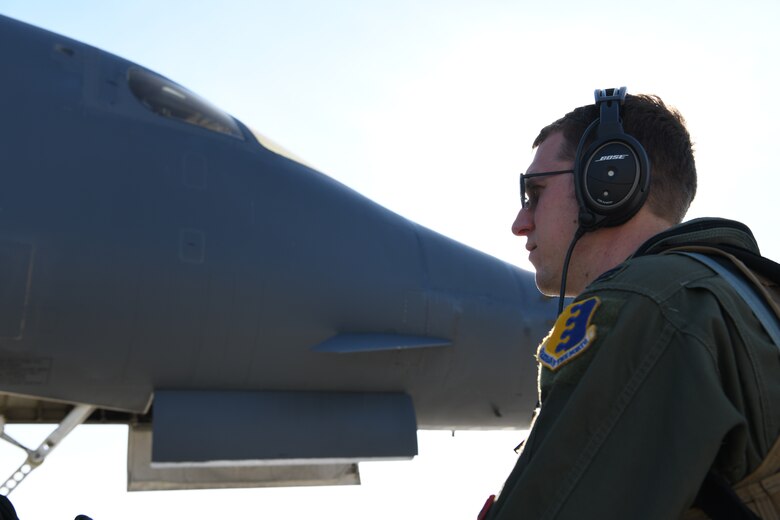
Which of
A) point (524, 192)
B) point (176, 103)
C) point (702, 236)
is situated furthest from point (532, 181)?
point (176, 103)

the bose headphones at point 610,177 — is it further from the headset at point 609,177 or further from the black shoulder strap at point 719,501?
the black shoulder strap at point 719,501

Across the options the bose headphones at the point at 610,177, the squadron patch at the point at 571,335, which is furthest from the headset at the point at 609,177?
the squadron patch at the point at 571,335

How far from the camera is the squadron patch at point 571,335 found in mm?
1612

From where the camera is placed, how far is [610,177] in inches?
86.7

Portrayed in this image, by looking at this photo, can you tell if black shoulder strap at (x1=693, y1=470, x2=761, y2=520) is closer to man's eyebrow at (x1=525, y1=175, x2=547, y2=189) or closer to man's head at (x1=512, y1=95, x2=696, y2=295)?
man's head at (x1=512, y1=95, x2=696, y2=295)

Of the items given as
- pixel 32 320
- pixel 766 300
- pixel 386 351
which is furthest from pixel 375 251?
pixel 766 300

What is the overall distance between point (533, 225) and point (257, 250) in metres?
4.21

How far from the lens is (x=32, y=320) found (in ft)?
18.8

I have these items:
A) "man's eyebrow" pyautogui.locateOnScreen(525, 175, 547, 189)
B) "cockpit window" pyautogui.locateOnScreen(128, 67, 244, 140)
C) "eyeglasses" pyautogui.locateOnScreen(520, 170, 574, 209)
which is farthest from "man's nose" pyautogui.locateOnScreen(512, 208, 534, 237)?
"cockpit window" pyautogui.locateOnScreen(128, 67, 244, 140)

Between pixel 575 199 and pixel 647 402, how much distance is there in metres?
0.99

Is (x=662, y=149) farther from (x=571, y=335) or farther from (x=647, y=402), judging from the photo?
(x=647, y=402)

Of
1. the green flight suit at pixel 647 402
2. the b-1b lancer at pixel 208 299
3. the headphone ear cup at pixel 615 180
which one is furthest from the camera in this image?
the b-1b lancer at pixel 208 299

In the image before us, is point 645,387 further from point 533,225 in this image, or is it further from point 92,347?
point 92,347

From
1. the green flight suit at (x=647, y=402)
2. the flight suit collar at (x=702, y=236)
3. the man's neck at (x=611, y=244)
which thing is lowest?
the green flight suit at (x=647, y=402)
